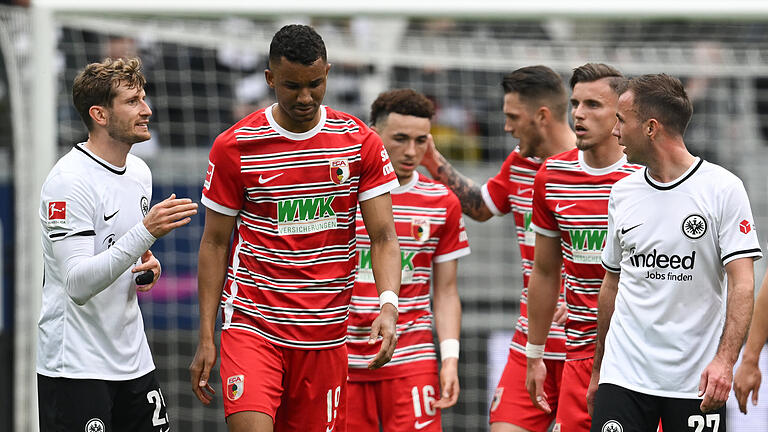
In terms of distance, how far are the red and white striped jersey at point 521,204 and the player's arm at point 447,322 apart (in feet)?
1.17

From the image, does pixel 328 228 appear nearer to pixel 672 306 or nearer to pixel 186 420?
pixel 672 306

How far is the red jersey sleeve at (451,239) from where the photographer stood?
622 centimetres

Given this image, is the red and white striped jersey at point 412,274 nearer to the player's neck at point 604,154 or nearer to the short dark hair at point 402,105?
the short dark hair at point 402,105

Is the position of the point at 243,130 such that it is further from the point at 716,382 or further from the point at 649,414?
the point at 716,382

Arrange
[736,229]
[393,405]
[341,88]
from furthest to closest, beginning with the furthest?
[341,88] < [393,405] < [736,229]

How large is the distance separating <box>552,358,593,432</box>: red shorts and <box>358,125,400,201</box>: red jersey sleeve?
138 centimetres

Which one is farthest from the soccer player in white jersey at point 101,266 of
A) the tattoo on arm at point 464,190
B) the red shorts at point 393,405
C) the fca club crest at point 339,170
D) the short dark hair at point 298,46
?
the tattoo on arm at point 464,190

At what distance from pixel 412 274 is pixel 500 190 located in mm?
805

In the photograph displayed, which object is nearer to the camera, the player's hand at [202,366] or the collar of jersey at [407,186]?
the player's hand at [202,366]

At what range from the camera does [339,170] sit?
495 cm

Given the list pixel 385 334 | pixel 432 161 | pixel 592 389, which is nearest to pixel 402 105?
pixel 432 161

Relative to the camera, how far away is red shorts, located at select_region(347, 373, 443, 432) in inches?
234

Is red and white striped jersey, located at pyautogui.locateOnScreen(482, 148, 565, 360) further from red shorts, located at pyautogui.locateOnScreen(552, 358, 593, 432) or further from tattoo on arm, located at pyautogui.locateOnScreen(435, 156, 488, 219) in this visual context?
red shorts, located at pyautogui.locateOnScreen(552, 358, 593, 432)

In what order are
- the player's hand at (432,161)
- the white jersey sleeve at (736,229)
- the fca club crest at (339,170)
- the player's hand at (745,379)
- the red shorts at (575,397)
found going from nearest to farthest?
the white jersey sleeve at (736,229) < the player's hand at (745,379) < the fca club crest at (339,170) < the red shorts at (575,397) < the player's hand at (432,161)
